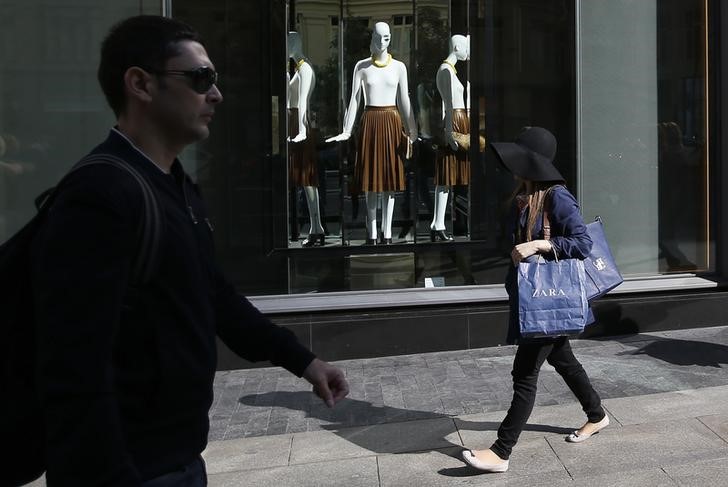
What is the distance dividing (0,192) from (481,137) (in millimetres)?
4258

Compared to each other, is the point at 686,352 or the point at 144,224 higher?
the point at 144,224

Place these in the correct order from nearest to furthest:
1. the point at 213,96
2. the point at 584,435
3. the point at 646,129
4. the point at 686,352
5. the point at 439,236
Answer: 1. the point at 213,96
2. the point at 584,435
3. the point at 686,352
4. the point at 439,236
5. the point at 646,129

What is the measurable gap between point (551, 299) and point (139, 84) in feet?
9.99

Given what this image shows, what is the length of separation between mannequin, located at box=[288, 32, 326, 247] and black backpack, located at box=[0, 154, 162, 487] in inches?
249

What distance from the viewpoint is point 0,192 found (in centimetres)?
721

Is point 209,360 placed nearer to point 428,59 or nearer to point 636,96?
point 428,59

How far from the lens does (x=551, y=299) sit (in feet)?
15.1

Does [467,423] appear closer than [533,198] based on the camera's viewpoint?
No

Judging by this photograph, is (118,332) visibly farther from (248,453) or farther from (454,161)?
(454,161)

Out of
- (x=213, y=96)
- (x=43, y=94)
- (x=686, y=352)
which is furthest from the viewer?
(x=686, y=352)

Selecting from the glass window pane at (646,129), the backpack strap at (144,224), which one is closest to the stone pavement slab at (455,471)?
the backpack strap at (144,224)

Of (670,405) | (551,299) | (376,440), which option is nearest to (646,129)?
(670,405)

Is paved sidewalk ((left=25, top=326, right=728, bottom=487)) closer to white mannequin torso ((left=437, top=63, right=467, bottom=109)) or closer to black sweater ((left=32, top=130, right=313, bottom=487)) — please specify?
white mannequin torso ((left=437, top=63, right=467, bottom=109))

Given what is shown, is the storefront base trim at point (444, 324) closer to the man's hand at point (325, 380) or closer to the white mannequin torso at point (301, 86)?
the white mannequin torso at point (301, 86)
